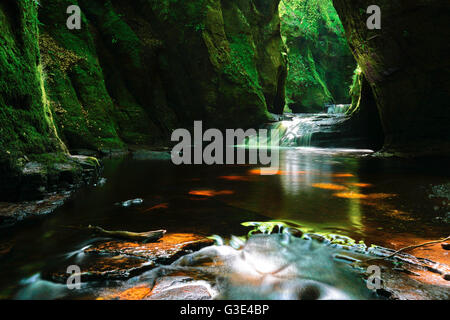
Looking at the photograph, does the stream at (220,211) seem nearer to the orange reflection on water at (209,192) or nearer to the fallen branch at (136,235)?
the orange reflection on water at (209,192)

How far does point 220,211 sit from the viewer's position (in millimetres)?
4113

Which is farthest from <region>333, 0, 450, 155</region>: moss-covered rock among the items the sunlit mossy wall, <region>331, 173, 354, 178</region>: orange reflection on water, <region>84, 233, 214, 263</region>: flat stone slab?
the sunlit mossy wall

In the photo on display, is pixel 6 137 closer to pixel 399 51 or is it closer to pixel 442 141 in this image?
pixel 399 51

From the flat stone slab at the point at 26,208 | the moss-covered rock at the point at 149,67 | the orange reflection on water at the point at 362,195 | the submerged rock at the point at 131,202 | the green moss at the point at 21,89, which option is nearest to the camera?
the flat stone slab at the point at 26,208

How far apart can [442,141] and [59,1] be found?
17336 millimetres

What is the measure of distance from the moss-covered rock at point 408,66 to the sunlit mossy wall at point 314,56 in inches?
901

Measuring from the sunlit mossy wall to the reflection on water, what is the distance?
29.1 meters

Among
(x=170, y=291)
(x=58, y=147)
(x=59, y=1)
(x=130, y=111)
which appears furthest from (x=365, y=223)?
(x=59, y=1)

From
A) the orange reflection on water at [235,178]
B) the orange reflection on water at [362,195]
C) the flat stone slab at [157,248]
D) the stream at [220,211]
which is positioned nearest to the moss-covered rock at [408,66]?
the stream at [220,211]

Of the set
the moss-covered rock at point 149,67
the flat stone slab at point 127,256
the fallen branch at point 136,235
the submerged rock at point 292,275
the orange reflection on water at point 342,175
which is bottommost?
the submerged rock at point 292,275

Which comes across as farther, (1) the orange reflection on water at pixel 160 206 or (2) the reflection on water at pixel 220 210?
(1) the orange reflection on water at pixel 160 206

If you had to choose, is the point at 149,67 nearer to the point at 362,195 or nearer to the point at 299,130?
the point at 299,130

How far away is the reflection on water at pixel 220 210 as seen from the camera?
9.11ft

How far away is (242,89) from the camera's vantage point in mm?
17641
